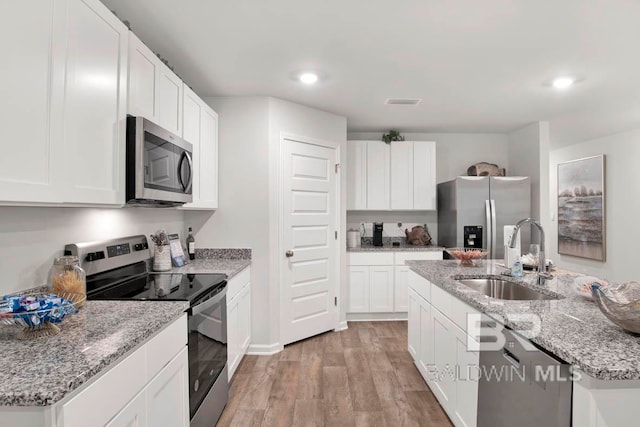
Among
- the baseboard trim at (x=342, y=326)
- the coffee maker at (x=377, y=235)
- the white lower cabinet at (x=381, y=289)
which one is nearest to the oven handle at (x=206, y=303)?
the baseboard trim at (x=342, y=326)

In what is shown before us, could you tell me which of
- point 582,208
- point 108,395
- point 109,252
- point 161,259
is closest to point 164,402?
point 108,395

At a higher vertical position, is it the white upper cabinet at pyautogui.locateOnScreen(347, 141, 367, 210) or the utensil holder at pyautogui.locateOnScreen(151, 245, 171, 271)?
the white upper cabinet at pyautogui.locateOnScreen(347, 141, 367, 210)

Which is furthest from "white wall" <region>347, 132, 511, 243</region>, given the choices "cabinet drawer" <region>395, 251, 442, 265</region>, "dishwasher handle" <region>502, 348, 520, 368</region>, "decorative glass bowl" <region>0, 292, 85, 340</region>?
"decorative glass bowl" <region>0, 292, 85, 340</region>

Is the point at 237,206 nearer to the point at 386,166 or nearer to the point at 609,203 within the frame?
the point at 386,166

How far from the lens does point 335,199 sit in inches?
155

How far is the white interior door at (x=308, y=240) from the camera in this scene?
3.48 m

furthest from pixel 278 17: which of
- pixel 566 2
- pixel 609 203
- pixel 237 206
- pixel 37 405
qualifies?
pixel 609 203

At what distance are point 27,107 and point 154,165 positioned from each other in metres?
0.79

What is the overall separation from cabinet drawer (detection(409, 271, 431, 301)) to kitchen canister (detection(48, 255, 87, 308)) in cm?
206

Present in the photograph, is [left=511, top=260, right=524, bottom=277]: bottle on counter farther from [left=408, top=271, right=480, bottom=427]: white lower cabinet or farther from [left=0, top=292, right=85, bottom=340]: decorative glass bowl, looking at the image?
[left=0, top=292, right=85, bottom=340]: decorative glass bowl

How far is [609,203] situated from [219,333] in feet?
18.7

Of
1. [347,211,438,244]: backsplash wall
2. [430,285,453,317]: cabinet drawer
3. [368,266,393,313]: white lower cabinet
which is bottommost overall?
[368,266,393,313]: white lower cabinet

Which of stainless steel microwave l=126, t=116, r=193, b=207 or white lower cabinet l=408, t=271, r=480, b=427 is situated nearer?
stainless steel microwave l=126, t=116, r=193, b=207

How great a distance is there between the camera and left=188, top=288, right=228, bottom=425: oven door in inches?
71.4
